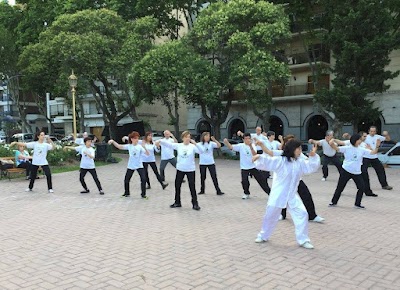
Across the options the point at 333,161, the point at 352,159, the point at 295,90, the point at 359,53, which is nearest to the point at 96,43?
the point at 359,53

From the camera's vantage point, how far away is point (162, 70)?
70.9 feet

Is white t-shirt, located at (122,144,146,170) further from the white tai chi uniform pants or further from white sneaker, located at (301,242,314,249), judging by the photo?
white sneaker, located at (301,242,314,249)

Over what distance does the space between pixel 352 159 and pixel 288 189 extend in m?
3.50

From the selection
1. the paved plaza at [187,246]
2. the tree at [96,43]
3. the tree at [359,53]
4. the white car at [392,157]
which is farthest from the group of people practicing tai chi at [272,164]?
the tree at [96,43]

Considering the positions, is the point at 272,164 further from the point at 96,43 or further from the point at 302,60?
the point at 302,60

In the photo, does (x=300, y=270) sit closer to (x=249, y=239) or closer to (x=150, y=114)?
(x=249, y=239)

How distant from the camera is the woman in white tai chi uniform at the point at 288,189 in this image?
5.82m

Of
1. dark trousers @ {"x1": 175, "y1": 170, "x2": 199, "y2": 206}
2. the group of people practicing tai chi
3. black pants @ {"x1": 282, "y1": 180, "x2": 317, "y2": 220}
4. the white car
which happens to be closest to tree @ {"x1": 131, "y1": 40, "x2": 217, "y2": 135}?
the white car

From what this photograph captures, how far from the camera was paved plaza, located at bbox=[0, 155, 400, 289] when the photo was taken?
15.1 feet

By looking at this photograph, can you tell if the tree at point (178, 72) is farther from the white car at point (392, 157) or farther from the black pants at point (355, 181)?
the black pants at point (355, 181)

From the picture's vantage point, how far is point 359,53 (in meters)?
19.9

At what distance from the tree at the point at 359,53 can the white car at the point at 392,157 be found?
3.11 meters

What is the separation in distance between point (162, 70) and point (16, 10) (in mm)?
21156

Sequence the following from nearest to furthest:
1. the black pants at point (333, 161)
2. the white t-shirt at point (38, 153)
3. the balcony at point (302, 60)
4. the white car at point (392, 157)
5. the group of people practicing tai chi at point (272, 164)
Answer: the group of people practicing tai chi at point (272, 164) < the white t-shirt at point (38, 153) < the black pants at point (333, 161) < the white car at point (392, 157) < the balcony at point (302, 60)
